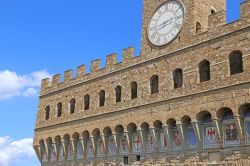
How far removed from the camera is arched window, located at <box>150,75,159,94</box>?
885 inches

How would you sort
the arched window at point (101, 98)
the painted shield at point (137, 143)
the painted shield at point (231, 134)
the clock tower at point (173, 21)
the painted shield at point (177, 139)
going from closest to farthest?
1. the painted shield at point (231, 134)
2. the painted shield at point (177, 139)
3. the clock tower at point (173, 21)
4. the painted shield at point (137, 143)
5. the arched window at point (101, 98)

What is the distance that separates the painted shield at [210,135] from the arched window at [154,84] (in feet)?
13.2

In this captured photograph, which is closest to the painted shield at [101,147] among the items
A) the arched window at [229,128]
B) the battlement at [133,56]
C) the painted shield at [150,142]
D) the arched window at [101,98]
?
the arched window at [101,98]

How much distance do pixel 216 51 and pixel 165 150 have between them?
599 cm

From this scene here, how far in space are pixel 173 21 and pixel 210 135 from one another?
23.4 ft

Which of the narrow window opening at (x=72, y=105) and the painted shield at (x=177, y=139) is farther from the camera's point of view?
the narrow window opening at (x=72, y=105)

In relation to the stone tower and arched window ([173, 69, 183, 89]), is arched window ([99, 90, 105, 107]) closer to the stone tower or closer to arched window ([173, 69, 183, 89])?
the stone tower

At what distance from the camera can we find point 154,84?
22.7m

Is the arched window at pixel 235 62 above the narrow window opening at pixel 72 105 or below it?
above

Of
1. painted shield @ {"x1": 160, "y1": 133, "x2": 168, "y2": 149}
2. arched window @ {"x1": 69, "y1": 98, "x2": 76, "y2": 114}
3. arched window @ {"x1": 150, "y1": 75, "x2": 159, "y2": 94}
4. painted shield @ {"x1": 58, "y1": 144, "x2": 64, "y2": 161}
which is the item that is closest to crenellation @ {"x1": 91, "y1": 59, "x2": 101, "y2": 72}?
arched window @ {"x1": 69, "y1": 98, "x2": 76, "y2": 114}

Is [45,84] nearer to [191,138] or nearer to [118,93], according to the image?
[118,93]

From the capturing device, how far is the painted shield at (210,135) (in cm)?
1933

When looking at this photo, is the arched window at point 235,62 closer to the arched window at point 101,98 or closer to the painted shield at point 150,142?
the painted shield at point 150,142

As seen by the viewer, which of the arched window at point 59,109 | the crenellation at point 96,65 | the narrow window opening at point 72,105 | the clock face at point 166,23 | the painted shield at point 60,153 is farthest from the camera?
the arched window at point 59,109
